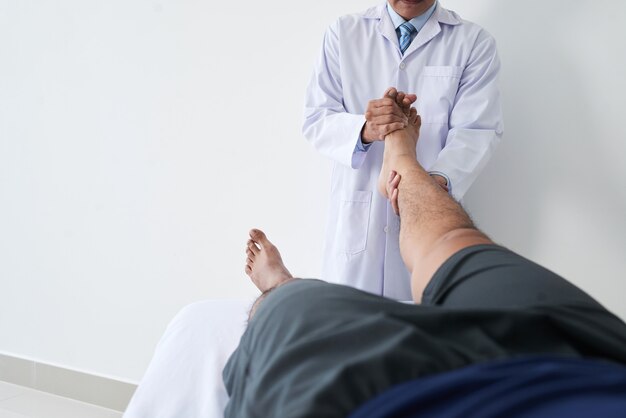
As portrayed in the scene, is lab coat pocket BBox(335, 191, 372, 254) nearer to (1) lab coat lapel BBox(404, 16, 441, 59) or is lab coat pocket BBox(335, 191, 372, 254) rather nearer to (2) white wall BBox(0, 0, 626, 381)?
(2) white wall BBox(0, 0, 626, 381)

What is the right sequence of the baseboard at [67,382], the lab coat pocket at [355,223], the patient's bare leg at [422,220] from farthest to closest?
the baseboard at [67,382] → the lab coat pocket at [355,223] → the patient's bare leg at [422,220]

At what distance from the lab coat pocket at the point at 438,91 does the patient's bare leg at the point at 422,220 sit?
23cm

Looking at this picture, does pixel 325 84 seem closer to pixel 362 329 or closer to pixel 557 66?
pixel 557 66

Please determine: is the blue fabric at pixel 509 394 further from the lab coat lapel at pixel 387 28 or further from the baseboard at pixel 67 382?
the baseboard at pixel 67 382

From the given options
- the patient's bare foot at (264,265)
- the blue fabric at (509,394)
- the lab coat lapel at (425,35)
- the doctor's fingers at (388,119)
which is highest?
the lab coat lapel at (425,35)

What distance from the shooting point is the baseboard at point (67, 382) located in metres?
2.51

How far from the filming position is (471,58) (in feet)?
6.20

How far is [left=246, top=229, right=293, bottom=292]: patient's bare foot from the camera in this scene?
168 cm

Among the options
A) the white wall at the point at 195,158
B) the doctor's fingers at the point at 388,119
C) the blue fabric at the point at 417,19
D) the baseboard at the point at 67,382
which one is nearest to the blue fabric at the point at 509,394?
the doctor's fingers at the point at 388,119

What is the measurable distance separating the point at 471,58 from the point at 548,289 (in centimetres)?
110

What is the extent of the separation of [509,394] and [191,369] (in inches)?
31.8

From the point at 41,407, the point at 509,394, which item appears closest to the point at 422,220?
the point at 509,394

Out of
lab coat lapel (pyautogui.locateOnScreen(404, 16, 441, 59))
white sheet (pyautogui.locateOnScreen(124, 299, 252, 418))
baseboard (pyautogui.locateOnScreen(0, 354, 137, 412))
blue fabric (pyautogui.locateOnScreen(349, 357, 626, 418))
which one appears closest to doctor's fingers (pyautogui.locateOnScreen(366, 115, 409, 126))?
lab coat lapel (pyautogui.locateOnScreen(404, 16, 441, 59))

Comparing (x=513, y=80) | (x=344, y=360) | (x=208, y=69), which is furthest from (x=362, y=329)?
(x=208, y=69)
